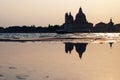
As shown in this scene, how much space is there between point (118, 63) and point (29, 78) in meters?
9.98

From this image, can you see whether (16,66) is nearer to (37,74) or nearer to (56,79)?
(37,74)

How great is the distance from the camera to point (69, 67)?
26.7 metres

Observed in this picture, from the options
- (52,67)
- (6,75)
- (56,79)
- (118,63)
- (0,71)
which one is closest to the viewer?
(56,79)

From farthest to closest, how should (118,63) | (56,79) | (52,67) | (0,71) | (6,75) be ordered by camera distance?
1. (118,63)
2. (52,67)
3. (0,71)
4. (6,75)
5. (56,79)

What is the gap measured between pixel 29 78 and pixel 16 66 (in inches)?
234

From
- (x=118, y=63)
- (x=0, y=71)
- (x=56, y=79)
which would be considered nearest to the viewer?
(x=56, y=79)

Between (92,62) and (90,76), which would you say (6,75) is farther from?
(92,62)

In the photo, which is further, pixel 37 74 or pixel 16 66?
pixel 16 66

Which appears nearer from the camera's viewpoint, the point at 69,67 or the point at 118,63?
the point at 69,67

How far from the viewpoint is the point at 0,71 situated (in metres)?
24.6

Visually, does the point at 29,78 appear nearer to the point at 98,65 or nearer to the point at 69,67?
the point at 69,67

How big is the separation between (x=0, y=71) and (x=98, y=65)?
715cm

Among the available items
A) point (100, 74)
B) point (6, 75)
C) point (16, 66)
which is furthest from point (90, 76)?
point (16, 66)

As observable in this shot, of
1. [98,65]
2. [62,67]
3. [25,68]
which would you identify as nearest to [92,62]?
[98,65]
